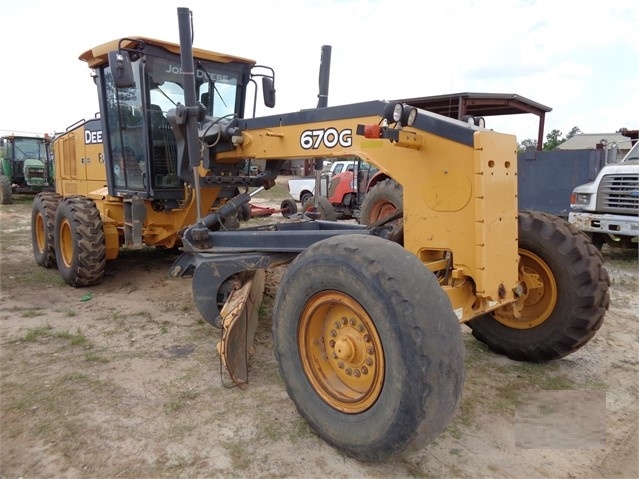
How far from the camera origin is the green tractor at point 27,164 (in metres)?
18.3

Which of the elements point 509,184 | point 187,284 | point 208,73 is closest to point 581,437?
point 509,184

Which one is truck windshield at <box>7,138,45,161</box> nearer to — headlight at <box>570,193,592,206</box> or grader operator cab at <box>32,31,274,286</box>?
grader operator cab at <box>32,31,274,286</box>

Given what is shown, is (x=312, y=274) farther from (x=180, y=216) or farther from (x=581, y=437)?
(x=180, y=216)

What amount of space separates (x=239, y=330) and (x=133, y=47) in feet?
12.3

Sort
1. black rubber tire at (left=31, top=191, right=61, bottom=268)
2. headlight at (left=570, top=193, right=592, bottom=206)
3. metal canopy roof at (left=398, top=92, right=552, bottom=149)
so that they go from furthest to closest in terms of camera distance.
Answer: metal canopy roof at (left=398, top=92, right=552, bottom=149) → headlight at (left=570, top=193, right=592, bottom=206) → black rubber tire at (left=31, top=191, right=61, bottom=268)

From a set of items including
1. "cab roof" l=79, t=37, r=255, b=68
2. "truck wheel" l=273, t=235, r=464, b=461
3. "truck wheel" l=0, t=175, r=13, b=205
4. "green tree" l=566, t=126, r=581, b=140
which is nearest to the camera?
"truck wheel" l=273, t=235, r=464, b=461

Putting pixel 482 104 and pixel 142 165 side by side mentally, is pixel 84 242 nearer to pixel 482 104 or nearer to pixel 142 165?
pixel 142 165

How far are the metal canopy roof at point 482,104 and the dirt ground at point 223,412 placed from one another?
7538 mm

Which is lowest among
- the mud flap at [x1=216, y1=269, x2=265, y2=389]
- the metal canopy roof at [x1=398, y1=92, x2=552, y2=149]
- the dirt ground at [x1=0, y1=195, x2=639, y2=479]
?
the dirt ground at [x1=0, y1=195, x2=639, y2=479]

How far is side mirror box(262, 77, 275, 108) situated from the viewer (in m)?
5.96

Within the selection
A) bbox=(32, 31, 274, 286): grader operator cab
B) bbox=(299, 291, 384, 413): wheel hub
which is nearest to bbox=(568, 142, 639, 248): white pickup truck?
bbox=(32, 31, 274, 286): grader operator cab

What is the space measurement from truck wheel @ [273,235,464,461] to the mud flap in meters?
0.69

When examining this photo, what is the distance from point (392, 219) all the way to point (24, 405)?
9.79ft

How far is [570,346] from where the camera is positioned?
145 inches
